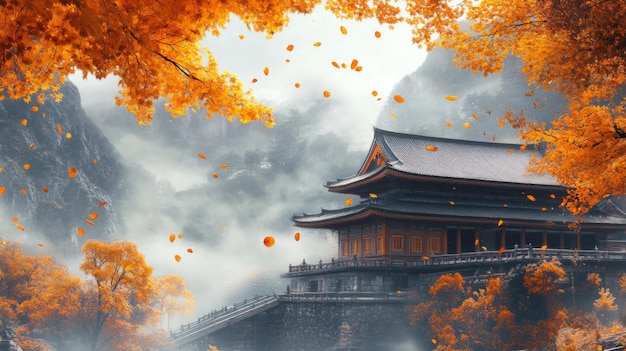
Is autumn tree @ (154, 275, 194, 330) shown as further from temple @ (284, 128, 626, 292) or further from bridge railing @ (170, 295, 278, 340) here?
temple @ (284, 128, 626, 292)

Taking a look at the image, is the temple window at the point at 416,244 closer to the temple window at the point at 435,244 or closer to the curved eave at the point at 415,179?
the temple window at the point at 435,244

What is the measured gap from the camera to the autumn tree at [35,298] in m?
36.1

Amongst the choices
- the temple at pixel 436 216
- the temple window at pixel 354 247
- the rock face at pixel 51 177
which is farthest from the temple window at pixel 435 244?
A: the rock face at pixel 51 177

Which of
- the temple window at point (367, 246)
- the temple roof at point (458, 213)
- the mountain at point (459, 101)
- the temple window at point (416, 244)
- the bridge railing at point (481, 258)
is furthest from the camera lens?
the mountain at point (459, 101)

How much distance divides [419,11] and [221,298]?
309 ft

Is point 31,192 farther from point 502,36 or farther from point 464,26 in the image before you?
point 464,26

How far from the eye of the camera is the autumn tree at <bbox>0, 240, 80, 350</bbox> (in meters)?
36.1

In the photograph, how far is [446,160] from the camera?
133 ft

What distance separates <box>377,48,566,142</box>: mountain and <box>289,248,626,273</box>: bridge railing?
59.4 meters

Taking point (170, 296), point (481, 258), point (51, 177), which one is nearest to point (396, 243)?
point (481, 258)

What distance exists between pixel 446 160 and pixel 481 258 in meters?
10.7

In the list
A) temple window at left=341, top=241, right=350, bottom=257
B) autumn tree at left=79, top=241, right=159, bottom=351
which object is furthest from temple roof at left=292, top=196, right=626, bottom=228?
autumn tree at left=79, top=241, right=159, bottom=351

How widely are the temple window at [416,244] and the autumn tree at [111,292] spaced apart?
17.0m

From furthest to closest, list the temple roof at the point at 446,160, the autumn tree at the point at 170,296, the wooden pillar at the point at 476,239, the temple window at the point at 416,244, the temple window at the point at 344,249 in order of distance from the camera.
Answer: the autumn tree at the point at 170,296 < the temple window at the point at 344,249 < the temple roof at the point at 446,160 < the wooden pillar at the point at 476,239 < the temple window at the point at 416,244
